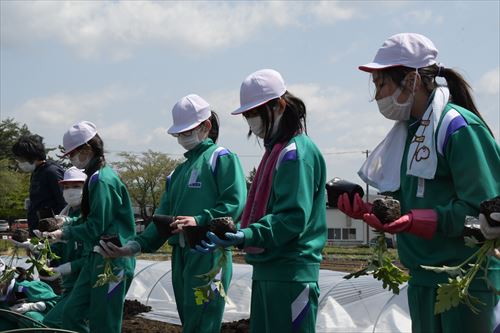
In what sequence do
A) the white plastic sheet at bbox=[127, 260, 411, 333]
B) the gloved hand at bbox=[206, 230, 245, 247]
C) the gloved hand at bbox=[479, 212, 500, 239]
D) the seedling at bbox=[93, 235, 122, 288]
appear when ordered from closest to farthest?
the gloved hand at bbox=[479, 212, 500, 239] < the gloved hand at bbox=[206, 230, 245, 247] < the seedling at bbox=[93, 235, 122, 288] < the white plastic sheet at bbox=[127, 260, 411, 333]

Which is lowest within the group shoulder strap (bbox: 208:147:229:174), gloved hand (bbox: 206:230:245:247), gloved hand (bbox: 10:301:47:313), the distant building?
the distant building

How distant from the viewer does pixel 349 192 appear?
3359 mm

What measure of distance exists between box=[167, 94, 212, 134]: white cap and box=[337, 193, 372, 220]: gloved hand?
220 cm

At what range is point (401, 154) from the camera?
3408 mm

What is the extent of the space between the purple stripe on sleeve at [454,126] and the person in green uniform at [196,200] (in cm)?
196

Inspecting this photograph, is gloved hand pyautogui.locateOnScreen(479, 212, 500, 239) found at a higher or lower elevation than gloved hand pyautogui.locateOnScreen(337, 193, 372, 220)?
lower

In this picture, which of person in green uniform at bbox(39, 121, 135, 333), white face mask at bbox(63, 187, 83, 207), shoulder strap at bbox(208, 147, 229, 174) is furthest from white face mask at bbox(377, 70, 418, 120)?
white face mask at bbox(63, 187, 83, 207)

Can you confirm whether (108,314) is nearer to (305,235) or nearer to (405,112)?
(305,235)

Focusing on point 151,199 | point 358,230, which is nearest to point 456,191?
point 151,199

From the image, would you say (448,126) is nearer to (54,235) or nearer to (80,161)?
(54,235)

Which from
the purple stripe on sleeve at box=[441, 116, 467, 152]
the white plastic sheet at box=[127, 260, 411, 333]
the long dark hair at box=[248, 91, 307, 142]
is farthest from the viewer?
the white plastic sheet at box=[127, 260, 411, 333]

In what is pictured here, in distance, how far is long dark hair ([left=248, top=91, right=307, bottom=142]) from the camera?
165 inches

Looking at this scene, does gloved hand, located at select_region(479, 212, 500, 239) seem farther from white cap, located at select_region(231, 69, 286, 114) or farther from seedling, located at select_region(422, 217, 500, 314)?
white cap, located at select_region(231, 69, 286, 114)

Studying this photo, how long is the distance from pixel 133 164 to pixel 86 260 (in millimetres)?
53238
